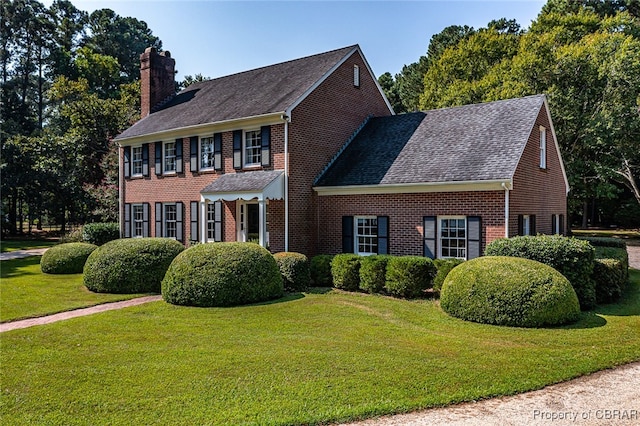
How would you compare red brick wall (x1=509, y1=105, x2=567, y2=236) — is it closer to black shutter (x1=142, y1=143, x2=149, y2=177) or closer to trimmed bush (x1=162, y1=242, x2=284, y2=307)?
trimmed bush (x1=162, y1=242, x2=284, y2=307)

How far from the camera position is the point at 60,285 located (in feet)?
49.3

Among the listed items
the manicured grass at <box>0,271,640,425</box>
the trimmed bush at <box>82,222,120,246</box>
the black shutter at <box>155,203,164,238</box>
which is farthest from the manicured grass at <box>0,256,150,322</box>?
the black shutter at <box>155,203,164,238</box>

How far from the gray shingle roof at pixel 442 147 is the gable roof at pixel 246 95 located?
324cm

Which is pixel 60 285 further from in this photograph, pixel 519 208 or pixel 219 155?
pixel 519 208

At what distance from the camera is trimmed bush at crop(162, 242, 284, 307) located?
11406mm

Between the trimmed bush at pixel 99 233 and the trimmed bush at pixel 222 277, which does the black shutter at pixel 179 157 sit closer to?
the trimmed bush at pixel 99 233

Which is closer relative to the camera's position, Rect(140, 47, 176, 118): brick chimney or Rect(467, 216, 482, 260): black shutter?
Rect(467, 216, 482, 260): black shutter

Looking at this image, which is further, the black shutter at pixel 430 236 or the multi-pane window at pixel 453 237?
the black shutter at pixel 430 236

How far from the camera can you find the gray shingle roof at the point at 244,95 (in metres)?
17.7

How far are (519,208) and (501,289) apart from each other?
5.76 metres

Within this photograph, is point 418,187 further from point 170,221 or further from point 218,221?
point 170,221

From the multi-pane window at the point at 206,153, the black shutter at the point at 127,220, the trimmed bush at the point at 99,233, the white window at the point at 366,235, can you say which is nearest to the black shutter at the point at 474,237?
the white window at the point at 366,235

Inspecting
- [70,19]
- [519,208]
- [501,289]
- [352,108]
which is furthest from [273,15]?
[70,19]

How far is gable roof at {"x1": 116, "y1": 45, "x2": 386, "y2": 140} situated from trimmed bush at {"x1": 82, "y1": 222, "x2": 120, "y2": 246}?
4.72 m
